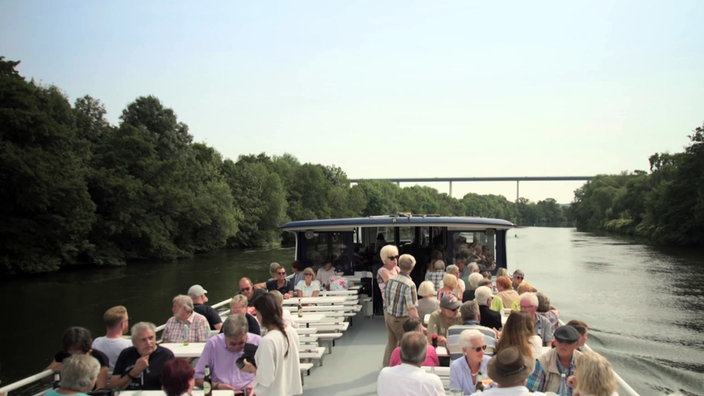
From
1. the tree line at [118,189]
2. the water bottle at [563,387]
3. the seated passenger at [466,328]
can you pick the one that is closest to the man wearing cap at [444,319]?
the seated passenger at [466,328]

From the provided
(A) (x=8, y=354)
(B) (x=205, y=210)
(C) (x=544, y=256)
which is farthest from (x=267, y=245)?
(A) (x=8, y=354)

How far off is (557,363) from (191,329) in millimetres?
3625

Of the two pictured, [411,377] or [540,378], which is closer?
[411,377]

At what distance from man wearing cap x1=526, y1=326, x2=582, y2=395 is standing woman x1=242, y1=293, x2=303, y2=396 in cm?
191

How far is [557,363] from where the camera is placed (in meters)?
4.30

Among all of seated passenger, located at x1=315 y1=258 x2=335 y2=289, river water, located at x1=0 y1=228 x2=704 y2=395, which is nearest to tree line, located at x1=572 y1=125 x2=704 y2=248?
river water, located at x1=0 y1=228 x2=704 y2=395

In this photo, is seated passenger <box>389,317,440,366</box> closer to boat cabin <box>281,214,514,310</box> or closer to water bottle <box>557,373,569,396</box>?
water bottle <box>557,373,569,396</box>

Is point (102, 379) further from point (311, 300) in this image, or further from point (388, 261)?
point (311, 300)

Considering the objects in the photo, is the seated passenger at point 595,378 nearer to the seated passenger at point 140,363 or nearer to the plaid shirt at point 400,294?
the plaid shirt at point 400,294

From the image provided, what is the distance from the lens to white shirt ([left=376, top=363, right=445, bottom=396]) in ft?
11.2

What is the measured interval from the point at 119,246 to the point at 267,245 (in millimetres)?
18995

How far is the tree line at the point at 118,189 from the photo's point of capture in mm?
29109

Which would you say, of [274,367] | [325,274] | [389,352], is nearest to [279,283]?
[325,274]

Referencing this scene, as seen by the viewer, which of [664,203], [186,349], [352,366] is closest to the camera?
[186,349]
